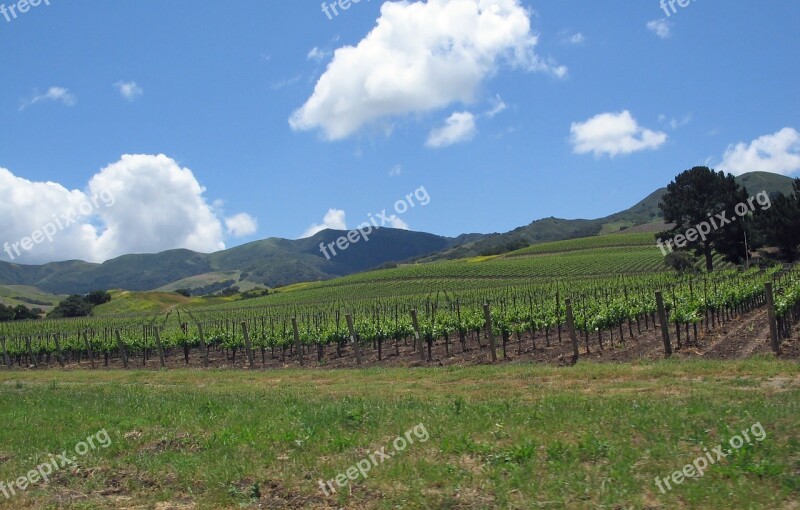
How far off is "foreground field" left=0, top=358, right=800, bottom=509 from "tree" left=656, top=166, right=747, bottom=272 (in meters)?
57.5

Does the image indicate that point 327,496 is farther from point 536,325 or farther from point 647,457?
point 536,325

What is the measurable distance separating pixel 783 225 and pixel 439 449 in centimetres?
6661

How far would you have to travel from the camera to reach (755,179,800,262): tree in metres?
61.0

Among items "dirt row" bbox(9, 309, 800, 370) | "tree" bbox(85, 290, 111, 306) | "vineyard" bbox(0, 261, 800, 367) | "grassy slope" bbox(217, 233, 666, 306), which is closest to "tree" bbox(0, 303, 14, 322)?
"tree" bbox(85, 290, 111, 306)

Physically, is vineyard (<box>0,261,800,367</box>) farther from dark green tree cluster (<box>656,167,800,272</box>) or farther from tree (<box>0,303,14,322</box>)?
tree (<box>0,303,14,322</box>)

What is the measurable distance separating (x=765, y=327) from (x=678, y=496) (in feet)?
59.2

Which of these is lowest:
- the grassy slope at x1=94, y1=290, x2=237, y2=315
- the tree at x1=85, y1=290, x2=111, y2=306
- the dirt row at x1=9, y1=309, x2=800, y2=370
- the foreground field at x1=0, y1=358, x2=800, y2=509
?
the dirt row at x1=9, y1=309, x2=800, y2=370

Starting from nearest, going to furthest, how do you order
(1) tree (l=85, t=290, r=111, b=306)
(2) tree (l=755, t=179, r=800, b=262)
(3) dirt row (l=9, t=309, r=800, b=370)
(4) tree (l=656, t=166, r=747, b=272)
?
(3) dirt row (l=9, t=309, r=800, b=370) → (2) tree (l=755, t=179, r=800, b=262) → (4) tree (l=656, t=166, r=747, b=272) → (1) tree (l=85, t=290, r=111, b=306)

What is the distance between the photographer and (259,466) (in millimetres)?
7617

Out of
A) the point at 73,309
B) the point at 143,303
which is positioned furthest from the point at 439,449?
the point at 73,309

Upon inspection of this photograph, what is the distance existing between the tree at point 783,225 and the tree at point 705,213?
276 cm

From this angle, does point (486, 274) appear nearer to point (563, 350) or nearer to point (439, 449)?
point (563, 350)

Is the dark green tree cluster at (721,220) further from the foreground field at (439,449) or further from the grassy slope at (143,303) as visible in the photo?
the grassy slope at (143,303)

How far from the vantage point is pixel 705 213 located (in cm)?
6631
